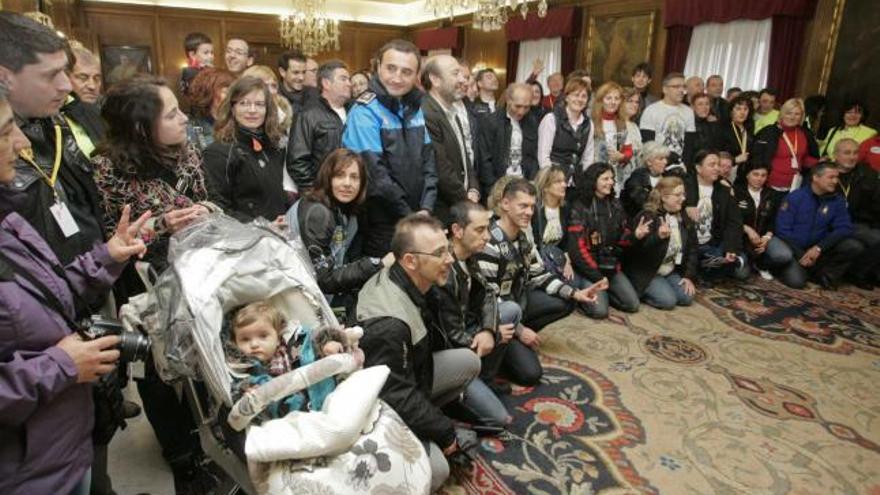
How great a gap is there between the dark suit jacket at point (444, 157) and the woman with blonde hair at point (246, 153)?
96cm

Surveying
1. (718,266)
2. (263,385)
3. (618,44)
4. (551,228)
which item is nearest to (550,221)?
(551,228)

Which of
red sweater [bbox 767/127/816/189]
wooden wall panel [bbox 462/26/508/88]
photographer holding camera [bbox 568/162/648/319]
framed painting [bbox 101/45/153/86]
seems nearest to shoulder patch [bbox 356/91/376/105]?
photographer holding camera [bbox 568/162/648/319]

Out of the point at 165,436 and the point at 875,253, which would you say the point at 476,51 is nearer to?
the point at 875,253

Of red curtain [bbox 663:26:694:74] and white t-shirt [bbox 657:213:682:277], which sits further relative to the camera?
red curtain [bbox 663:26:694:74]

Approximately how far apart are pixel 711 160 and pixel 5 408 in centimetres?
497

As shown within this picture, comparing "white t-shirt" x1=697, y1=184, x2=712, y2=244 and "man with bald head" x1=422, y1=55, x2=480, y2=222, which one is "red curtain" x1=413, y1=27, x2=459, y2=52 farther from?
"man with bald head" x1=422, y1=55, x2=480, y2=222

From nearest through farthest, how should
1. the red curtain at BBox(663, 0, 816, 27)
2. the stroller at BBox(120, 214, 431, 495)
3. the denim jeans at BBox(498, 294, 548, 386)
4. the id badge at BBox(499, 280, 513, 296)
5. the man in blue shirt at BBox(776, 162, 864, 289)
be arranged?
the stroller at BBox(120, 214, 431, 495) < the denim jeans at BBox(498, 294, 548, 386) < the id badge at BBox(499, 280, 513, 296) < the man in blue shirt at BBox(776, 162, 864, 289) < the red curtain at BBox(663, 0, 816, 27)

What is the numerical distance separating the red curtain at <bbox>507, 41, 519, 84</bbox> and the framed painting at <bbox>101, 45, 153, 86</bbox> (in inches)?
286

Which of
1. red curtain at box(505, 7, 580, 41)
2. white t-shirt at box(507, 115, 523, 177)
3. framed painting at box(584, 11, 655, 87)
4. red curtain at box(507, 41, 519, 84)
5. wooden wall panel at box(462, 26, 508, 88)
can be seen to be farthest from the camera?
wooden wall panel at box(462, 26, 508, 88)

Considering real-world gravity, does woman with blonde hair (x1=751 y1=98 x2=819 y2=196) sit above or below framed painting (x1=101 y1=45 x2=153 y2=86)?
below

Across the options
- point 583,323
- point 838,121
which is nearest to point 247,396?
point 583,323

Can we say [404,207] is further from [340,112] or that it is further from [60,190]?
[60,190]

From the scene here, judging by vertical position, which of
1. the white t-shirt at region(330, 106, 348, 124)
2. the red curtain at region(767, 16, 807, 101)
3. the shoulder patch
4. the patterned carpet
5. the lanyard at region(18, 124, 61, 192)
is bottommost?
the patterned carpet

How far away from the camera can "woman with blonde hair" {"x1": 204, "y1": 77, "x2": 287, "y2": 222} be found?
2561 mm
